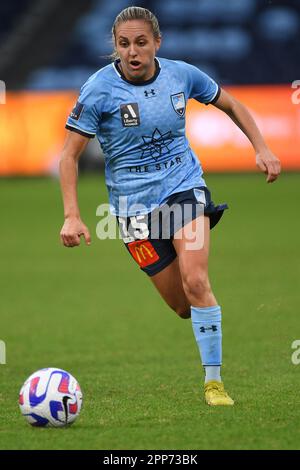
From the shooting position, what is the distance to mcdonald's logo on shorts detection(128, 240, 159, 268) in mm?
6203

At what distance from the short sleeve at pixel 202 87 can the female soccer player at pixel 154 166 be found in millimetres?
20

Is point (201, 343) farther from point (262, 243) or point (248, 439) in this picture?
point (262, 243)

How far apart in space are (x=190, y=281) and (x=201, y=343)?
0.39 meters

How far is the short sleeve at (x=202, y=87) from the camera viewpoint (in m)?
6.36

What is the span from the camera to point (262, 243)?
15664mm

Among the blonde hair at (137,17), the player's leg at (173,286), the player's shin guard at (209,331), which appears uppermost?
the blonde hair at (137,17)

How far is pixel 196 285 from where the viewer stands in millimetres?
5953

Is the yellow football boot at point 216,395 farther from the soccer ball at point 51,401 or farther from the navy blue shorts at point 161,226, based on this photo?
the soccer ball at point 51,401

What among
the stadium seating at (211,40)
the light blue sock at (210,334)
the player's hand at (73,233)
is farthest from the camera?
the stadium seating at (211,40)

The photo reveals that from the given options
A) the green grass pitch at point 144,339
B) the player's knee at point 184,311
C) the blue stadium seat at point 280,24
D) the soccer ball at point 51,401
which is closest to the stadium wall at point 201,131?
the blue stadium seat at point 280,24

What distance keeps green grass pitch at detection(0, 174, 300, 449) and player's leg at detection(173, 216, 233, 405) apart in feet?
0.63

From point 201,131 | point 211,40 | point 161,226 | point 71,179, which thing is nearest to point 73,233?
point 71,179

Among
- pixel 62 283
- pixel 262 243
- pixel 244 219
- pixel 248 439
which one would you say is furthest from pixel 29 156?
pixel 248 439

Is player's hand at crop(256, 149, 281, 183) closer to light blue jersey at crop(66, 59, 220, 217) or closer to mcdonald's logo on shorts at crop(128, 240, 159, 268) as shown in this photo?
light blue jersey at crop(66, 59, 220, 217)
